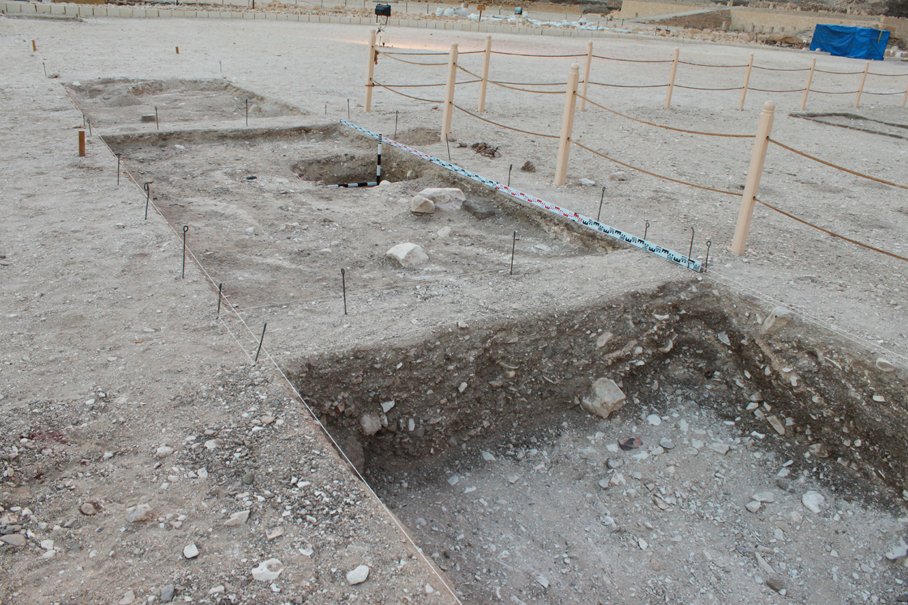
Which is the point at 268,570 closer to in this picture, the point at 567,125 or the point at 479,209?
the point at 479,209

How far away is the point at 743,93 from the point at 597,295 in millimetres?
10810

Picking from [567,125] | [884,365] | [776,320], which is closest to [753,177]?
[776,320]

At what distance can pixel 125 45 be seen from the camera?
52.4 feet

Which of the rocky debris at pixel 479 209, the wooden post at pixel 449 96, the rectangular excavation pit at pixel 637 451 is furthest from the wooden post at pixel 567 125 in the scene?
the rectangular excavation pit at pixel 637 451

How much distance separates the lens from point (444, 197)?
6.81 m

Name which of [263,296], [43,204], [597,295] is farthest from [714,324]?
[43,204]

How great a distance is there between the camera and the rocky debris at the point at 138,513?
2668 mm

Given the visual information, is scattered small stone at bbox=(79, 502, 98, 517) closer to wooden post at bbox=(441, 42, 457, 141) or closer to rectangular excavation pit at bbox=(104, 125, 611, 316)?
rectangular excavation pit at bbox=(104, 125, 611, 316)

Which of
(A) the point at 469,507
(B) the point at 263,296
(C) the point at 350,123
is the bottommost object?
(A) the point at 469,507

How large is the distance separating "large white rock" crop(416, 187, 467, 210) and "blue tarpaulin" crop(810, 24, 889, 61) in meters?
29.4

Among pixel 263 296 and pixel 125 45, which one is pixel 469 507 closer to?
pixel 263 296

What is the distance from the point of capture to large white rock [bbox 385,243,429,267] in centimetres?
539

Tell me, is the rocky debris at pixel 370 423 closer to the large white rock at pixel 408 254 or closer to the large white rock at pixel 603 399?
the large white rock at pixel 603 399

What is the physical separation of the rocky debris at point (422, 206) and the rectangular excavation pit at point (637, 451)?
7.95 ft
